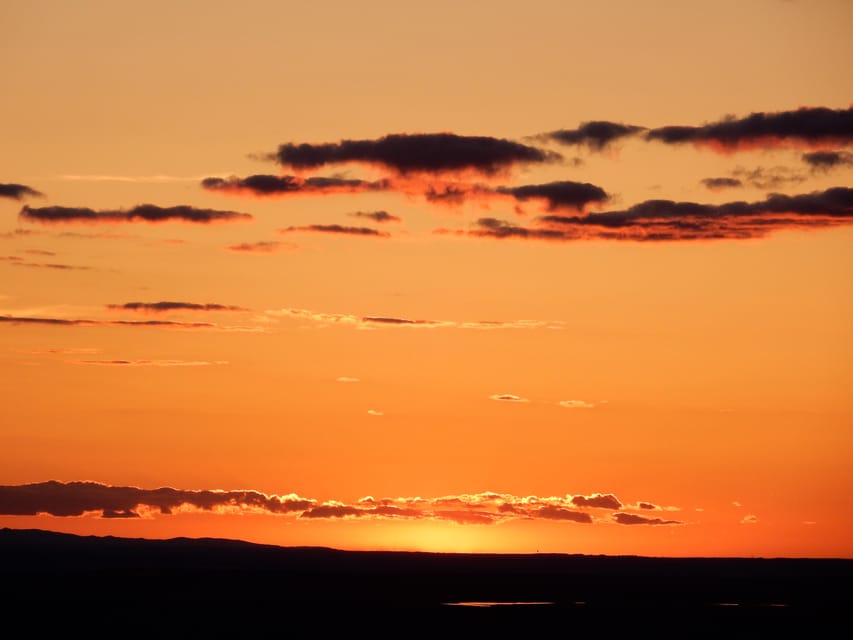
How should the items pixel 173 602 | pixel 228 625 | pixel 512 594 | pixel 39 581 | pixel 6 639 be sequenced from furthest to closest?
pixel 39 581 < pixel 512 594 < pixel 173 602 < pixel 228 625 < pixel 6 639

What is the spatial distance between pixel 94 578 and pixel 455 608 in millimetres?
63891

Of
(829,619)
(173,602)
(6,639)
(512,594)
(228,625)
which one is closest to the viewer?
(6,639)

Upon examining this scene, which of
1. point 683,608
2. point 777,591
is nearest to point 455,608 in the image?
point 683,608

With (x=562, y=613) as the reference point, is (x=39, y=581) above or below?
above

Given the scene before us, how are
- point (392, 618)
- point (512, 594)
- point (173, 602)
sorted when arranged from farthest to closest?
1. point (512, 594)
2. point (173, 602)
3. point (392, 618)

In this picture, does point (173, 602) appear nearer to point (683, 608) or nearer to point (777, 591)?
point (683, 608)

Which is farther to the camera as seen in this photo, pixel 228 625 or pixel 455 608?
pixel 455 608

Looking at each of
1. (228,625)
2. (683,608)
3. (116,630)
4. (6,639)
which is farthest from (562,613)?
(6,639)

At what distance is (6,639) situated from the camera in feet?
314

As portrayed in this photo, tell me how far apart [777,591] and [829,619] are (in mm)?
51746

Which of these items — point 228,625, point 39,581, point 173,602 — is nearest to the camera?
point 228,625

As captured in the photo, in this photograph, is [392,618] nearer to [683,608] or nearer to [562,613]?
[562,613]

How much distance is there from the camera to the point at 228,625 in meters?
107

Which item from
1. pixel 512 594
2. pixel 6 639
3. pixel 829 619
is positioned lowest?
pixel 6 639
